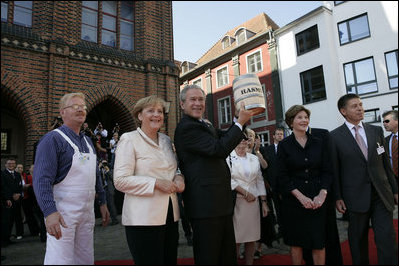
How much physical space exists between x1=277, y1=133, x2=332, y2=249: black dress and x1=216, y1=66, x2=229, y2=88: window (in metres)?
17.8

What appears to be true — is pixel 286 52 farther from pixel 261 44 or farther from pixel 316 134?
pixel 316 134

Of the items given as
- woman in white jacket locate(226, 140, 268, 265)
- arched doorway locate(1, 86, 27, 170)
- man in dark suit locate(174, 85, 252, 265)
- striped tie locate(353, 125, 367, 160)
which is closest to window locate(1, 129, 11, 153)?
arched doorway locate(1, 86, 27, 170)

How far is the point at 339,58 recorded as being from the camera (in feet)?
49.2

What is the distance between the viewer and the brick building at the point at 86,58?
23.0ft

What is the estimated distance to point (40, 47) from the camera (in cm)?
725

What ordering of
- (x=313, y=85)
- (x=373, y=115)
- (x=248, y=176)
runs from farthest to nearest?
(x=313, y=85) → (x=373, y=115) → (x=248, y=176)

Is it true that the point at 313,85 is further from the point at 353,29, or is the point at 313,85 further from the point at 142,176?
the point at 142,176

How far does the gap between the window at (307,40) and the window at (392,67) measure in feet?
11.6

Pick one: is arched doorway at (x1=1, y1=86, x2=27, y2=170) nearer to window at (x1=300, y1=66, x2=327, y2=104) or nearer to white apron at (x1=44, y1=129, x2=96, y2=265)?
white apron at (x1=44, y1=129, x2=96, y2=265)

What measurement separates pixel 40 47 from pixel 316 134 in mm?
7528

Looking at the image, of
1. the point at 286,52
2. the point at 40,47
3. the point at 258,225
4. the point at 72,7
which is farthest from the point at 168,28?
the point at 286,52

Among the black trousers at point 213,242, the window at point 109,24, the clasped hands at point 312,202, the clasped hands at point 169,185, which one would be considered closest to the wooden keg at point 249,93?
the clasped hands at point 169,185

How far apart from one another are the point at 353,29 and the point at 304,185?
15.6 meters

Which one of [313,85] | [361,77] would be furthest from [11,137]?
[361,77]
